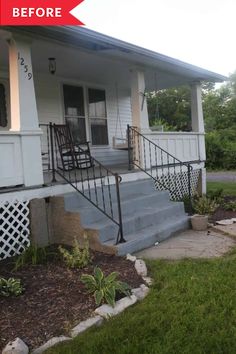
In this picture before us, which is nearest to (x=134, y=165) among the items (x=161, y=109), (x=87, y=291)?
(x=87, y=291)

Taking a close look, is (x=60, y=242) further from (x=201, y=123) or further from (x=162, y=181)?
(x=201, y=123)

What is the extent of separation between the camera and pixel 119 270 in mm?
4801

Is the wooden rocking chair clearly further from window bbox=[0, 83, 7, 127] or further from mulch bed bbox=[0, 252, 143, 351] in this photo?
mulch bed bbox=[0, 252, 143, 351]

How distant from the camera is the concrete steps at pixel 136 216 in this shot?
5.72 metres

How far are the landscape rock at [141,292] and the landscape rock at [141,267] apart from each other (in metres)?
0.35

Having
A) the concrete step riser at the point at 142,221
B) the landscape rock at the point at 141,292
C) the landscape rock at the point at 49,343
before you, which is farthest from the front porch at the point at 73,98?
the landscape rock at the point at 49,343

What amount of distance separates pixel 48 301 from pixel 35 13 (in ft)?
12.4

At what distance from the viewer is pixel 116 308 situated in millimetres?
3777

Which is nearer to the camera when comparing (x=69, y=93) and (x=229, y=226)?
(x=229, y=226)

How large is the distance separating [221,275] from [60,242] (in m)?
2.38

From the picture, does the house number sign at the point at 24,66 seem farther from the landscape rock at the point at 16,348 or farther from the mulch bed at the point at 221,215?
the mulch bed at the point at 221,215

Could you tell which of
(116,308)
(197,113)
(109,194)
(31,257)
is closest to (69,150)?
(109,194)

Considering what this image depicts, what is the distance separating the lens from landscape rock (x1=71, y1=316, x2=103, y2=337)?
338 centimetres

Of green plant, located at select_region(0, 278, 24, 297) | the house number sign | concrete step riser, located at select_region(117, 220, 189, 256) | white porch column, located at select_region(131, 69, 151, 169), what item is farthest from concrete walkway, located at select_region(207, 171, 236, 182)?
green plant, located at select_region(0, 278, 24, 297)
